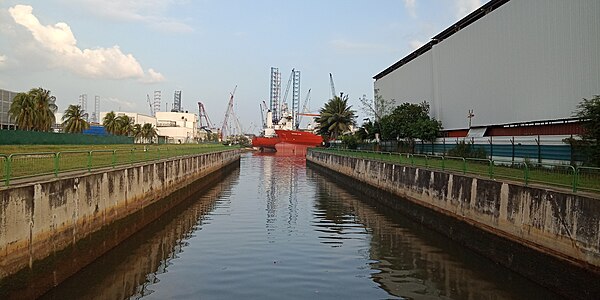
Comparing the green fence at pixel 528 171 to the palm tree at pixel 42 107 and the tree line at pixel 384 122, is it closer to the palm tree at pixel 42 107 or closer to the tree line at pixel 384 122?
the tree line at pixel 384 122

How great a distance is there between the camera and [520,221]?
12688mm

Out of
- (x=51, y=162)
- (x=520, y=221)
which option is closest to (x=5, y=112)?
(x=51, y=162)

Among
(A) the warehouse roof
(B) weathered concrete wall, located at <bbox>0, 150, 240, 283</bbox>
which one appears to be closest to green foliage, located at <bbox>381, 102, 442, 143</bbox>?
(A) the warehouse roof

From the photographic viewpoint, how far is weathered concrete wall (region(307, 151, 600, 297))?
1015 cm

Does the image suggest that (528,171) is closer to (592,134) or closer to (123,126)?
(592,134)

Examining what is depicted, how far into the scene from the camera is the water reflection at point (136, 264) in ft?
35.8

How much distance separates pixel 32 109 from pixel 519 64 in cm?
4886

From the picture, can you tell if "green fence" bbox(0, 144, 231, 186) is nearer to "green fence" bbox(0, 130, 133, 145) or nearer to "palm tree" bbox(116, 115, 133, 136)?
"green fence" bbox(0, 130, 133, 145)

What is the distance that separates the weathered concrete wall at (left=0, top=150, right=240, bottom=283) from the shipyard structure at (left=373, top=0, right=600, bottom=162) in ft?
66.5

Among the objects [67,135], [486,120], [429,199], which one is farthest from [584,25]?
[67,135]

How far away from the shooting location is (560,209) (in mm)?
11141

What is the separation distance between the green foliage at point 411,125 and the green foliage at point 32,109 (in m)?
38.1

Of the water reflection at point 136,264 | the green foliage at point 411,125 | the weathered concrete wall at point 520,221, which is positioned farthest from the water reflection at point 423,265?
the green foliage at point 411,125

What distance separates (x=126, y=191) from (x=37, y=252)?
283 inches
